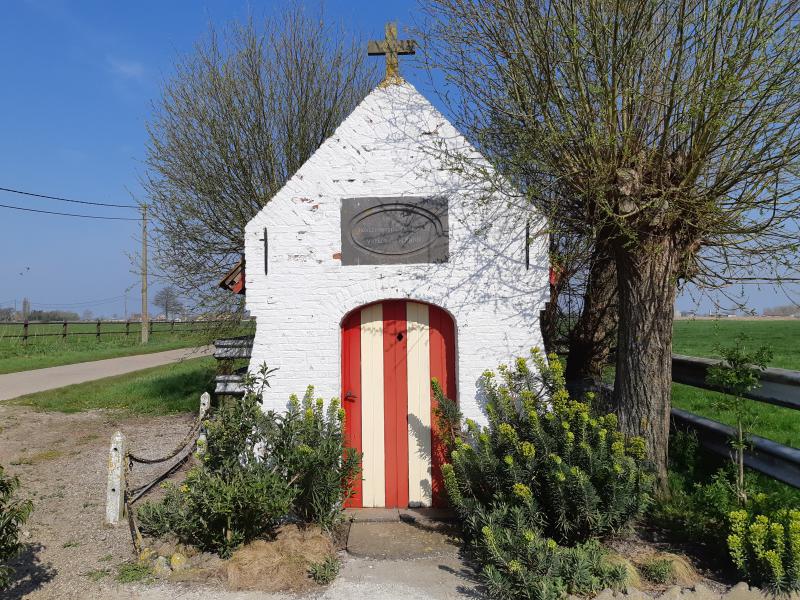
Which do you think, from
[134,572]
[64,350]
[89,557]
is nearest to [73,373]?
[64,350]

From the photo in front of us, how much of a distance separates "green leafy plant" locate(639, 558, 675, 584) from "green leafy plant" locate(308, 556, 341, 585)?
8.38ft

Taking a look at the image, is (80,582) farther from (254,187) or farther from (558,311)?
(254,187)

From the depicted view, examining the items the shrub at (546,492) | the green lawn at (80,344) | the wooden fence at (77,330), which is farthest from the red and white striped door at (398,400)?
the wooden fence at (77,330)

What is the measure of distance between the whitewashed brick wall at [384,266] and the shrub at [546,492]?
27.8 inches

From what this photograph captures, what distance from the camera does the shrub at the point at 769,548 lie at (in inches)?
150

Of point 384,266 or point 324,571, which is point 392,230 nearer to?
point 384,266

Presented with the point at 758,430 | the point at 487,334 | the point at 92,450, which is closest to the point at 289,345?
the point at 487,334

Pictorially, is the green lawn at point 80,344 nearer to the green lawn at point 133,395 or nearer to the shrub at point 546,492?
the green lawn at point 133,395

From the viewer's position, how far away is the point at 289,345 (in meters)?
5.88

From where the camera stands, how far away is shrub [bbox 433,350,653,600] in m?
4.17

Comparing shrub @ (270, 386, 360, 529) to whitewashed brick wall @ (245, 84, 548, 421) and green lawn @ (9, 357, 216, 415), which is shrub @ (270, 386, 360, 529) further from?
green lawn @ (9, 357, 216, 415)

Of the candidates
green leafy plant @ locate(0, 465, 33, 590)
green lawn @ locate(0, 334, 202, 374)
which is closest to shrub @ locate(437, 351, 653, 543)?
green leafy plant @ locate(0, 465, 33, 590)

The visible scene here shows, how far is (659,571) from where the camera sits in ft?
13.8

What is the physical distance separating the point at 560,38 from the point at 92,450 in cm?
939
